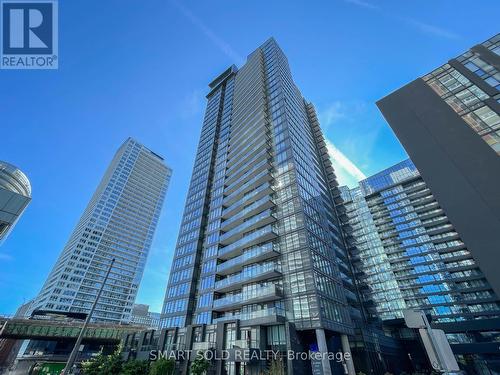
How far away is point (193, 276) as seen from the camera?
4828 centimetres

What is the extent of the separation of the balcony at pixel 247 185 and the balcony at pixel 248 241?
10.9m

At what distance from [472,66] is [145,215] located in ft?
486

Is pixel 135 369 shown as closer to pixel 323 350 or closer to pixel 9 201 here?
pixel 323 350

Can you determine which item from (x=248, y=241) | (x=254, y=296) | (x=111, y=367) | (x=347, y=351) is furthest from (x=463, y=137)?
(x=111, y=367)

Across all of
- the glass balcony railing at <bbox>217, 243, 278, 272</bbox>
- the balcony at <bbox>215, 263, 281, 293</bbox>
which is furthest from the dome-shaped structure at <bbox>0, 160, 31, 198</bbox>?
the glass balcony railing at <bbox>217, 243, 278, 272</bbox>

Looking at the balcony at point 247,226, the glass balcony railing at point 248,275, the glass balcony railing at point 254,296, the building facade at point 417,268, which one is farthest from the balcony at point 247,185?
the building facade at point 417,268

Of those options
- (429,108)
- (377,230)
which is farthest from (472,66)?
(377,230)

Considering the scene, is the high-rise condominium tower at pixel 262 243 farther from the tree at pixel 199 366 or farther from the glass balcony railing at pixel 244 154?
the tree at pixel 199 366

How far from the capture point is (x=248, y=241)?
136 ft

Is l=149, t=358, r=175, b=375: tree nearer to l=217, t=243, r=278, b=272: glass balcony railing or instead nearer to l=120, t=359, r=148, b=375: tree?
l=120, t=359, r=148, b=375: tree

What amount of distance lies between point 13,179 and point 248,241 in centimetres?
3138

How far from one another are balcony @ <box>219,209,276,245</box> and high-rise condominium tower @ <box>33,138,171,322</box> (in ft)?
301

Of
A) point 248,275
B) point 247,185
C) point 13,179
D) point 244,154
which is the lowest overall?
point 13,179

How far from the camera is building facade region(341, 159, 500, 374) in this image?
5641cm
